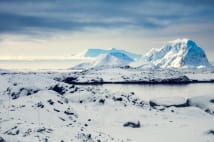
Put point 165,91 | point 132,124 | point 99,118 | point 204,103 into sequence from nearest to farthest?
point 132,124
point 99,118
point 204,103
point 165,91

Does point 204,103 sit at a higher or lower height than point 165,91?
higher

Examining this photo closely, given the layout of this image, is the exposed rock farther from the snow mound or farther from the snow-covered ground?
the snow mound

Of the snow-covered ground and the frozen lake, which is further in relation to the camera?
the frozen lake

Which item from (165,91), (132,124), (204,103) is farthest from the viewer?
(165,91)

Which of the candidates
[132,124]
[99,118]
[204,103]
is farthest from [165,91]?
[132,124]

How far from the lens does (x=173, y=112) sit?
59.1 metres

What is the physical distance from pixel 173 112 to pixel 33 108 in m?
23.3

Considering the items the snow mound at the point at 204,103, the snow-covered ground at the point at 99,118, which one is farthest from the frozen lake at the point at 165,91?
the snow-covered ground at the point at 99,118

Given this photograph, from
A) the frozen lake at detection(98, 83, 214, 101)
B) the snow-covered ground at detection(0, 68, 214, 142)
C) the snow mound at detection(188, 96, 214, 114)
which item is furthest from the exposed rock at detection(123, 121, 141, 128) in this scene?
the frozen lake at detection(98, 83, 214, 101)

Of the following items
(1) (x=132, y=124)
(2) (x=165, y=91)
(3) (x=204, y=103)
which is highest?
(3) (x=204, y=103)

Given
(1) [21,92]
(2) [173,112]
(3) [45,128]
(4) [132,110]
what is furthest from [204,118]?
(1) [21,92]

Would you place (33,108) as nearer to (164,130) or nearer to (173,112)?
(164,130)

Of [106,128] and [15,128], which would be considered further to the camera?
[106,128]

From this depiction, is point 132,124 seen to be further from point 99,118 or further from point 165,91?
point 165,91
